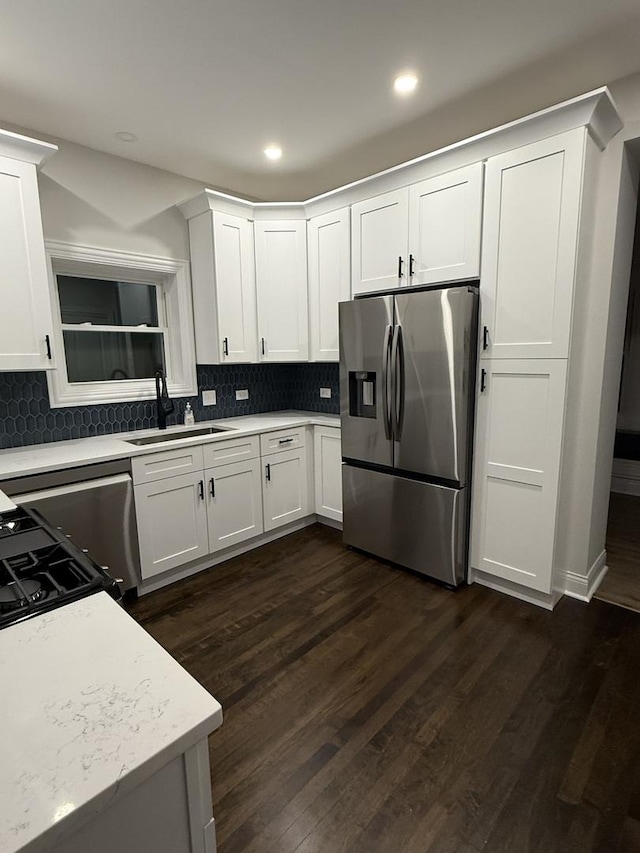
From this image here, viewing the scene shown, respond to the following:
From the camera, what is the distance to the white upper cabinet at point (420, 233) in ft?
7.92

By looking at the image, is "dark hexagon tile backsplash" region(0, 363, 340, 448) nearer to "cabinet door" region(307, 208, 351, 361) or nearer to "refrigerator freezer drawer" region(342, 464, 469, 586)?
"cabinet door" region(307, 208, 351, 361)

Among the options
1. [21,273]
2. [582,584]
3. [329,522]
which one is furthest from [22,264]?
[582,584]

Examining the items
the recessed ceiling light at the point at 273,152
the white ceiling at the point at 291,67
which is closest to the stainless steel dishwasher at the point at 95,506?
the white ceiling at the point at 291,67

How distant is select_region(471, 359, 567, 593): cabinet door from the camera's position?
2.28 m

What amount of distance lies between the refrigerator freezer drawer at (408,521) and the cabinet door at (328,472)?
0.24 metres

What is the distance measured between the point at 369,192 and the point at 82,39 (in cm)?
167

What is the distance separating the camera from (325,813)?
1411mm

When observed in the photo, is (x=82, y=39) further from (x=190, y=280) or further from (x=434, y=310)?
(x=434, y=310)

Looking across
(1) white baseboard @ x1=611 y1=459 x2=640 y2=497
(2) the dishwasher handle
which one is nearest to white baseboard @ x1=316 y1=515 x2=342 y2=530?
(2) the dishwasher handle

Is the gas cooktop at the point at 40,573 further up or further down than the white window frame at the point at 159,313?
further down

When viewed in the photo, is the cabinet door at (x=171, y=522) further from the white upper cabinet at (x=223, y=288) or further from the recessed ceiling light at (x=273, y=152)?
the recessed ceiling light at (x=273, y=152)

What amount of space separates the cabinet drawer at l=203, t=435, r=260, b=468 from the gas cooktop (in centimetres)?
150

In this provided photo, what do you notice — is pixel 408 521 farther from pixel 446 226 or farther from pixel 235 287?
pixel 235 287

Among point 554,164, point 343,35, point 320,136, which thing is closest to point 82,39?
point 343,35
